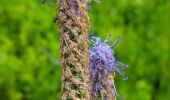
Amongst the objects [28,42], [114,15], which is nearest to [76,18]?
[28,42]

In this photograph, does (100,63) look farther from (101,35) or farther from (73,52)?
(101,35)

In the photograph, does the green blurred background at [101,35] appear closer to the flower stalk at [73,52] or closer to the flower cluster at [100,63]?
the flower cluster at [100,63]

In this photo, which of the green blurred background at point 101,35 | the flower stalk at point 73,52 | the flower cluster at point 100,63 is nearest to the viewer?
the flower stalk at point 73,52

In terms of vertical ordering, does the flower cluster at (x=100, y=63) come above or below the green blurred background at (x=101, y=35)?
below

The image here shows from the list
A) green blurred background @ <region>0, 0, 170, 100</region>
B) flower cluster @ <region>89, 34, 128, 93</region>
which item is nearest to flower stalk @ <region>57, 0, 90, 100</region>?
flower cluster @ <region>89, 34, 128, 93</region>

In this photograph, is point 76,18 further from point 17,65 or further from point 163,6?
point 163,6

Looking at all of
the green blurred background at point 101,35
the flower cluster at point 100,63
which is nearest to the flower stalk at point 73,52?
the flower cluster at point 100,63

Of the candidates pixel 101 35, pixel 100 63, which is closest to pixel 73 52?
pixel 100 63

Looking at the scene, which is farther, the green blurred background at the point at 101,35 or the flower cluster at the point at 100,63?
the green blurred background at the point at 101,35

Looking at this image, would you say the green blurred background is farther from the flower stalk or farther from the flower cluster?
the flower stalk
